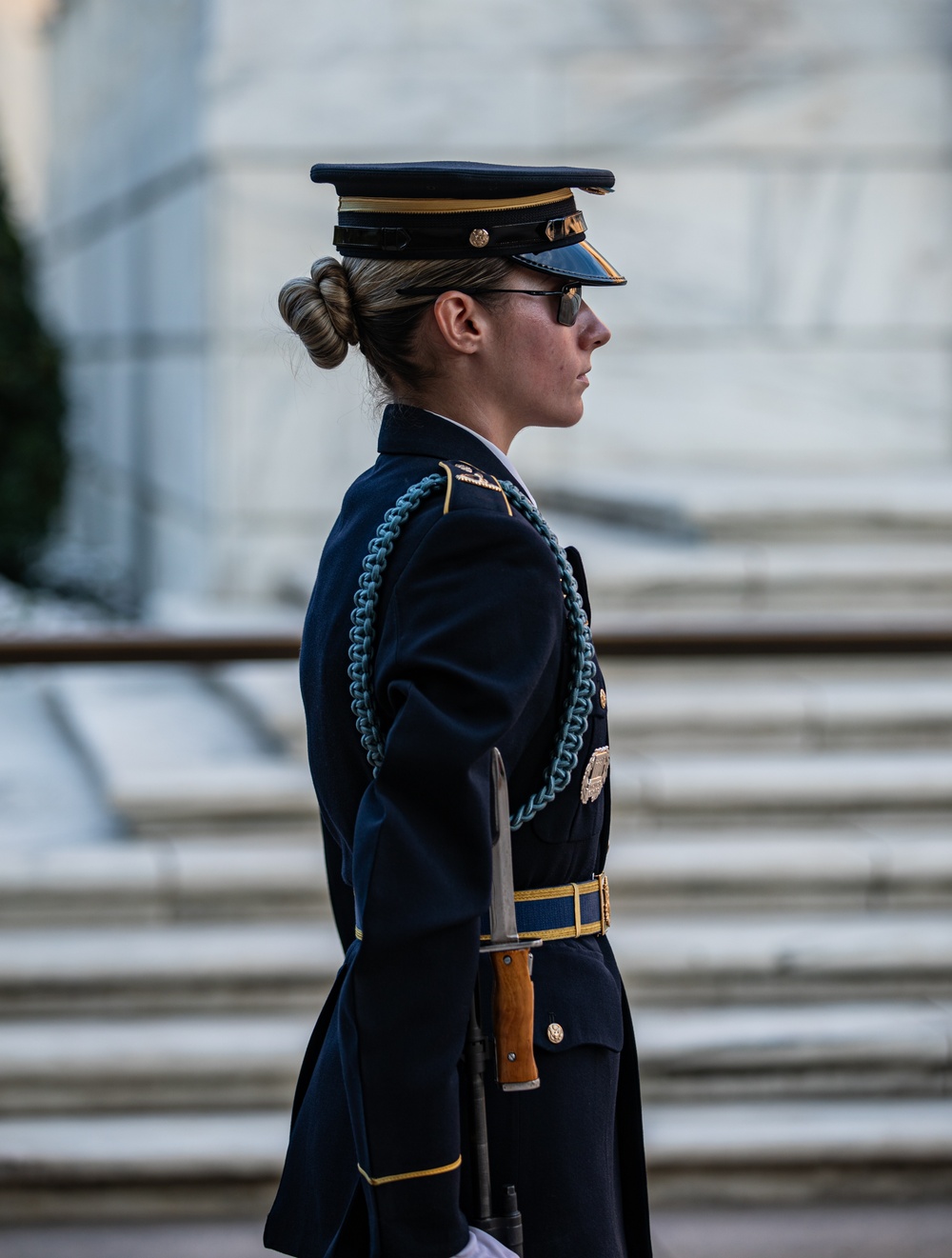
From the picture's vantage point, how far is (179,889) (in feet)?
13.9

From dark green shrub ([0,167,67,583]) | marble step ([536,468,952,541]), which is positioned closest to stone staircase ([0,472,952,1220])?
marble step ([536,468,952,541])

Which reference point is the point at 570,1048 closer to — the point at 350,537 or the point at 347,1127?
the point at 347,1127

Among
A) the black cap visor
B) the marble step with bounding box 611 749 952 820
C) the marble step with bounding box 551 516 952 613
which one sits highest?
the marble step with bounding box 551 516 952 613

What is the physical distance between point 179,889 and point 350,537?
106 inches

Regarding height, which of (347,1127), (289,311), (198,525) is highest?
(198,525)

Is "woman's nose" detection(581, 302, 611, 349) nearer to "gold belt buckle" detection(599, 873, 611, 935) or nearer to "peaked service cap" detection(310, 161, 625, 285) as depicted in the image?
"peaked service cap" detection(310, 161, 625, 285)

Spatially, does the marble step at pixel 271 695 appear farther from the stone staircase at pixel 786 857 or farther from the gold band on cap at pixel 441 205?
the gold band on cap at pixel 441 205

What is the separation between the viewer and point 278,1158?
368 centimetres

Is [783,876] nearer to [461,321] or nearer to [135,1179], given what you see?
[135,1179]

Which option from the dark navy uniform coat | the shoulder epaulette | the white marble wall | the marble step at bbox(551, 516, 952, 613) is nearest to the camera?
the dark navy uniform coat

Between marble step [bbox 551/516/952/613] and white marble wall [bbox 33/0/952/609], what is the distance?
144 centimetres

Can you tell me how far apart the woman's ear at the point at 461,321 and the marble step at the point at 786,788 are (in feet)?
9.31

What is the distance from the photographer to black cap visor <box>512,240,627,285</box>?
1.74m

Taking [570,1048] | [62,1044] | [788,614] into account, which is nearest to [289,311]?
[570,1048]
